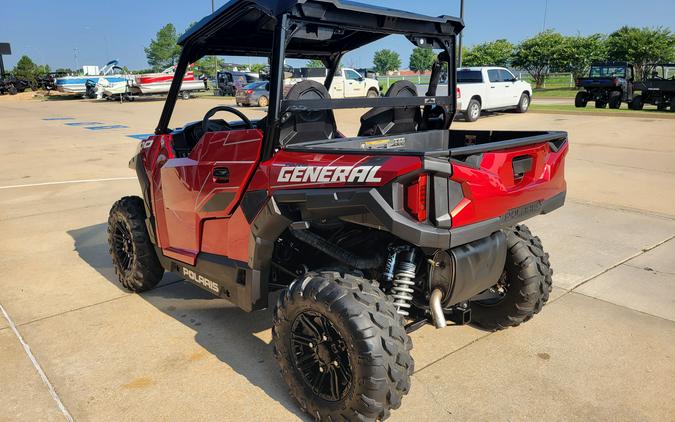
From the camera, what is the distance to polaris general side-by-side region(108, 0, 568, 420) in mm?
2367

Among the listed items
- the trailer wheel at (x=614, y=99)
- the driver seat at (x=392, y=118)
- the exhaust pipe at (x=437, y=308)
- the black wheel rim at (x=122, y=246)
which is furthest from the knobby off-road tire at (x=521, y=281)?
the trailer wheel at (x=614, y=99)

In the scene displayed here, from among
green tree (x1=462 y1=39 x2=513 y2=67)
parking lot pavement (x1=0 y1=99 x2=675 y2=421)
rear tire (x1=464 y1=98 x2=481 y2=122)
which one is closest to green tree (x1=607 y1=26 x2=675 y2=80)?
green tree (x1=462 y1=39 x2=513 y2=67)

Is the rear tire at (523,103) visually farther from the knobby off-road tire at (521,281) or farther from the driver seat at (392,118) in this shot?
the driver seat at (392,118)

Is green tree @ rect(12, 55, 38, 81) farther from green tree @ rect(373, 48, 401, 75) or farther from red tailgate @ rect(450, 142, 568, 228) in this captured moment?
red tailgate @ rect(450, 142, 568, 228)

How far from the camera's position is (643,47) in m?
35.9

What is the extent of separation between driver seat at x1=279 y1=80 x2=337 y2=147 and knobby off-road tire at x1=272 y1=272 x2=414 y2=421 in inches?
28.9

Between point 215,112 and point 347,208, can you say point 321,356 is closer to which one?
point 347,208

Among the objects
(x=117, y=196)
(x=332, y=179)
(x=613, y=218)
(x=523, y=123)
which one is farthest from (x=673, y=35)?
(x=332, y=179)

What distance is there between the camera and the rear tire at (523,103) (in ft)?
67.1

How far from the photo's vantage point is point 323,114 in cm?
296

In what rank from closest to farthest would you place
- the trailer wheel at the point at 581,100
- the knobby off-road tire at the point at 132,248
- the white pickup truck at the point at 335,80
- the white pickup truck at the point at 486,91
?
the white pickup truck at the point at 335,80 < the knobby off-road tire at the point at 132,248 < the white pickup truck at the point at 486,91 < the trailer wheel at the point at 581,100

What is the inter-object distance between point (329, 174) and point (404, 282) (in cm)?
69

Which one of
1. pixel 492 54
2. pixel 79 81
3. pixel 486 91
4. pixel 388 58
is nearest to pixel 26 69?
pixel 79 81

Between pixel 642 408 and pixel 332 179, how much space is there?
6.56ft
